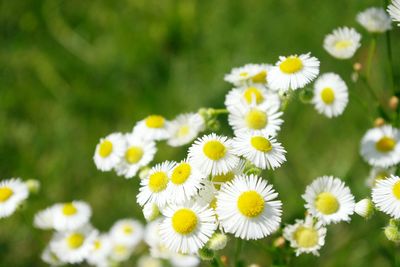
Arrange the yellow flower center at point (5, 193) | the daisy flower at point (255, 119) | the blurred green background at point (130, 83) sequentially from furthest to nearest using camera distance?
the blurred green background at point (130, 83) → the yellow flower center at point (5, 193) → the daisy flower at point (255, 119)

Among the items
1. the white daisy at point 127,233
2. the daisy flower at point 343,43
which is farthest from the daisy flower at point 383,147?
the white daisy at point 127,233

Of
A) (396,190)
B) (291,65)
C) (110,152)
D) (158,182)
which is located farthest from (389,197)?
(110,152)

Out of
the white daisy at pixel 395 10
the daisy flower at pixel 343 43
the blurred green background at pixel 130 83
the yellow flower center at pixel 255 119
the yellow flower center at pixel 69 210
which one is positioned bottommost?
the yellow flower center at pixel 69 210

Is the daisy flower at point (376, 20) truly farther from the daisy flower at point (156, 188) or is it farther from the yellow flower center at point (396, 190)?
the daisy flower at point (156, 188)

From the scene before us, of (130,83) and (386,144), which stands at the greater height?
(130,83)

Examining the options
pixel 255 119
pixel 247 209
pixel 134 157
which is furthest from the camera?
pixel 134 157

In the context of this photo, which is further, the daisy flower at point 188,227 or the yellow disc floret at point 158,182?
the yellow disc floret at point 158,182

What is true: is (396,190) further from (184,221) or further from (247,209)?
(184,221)
